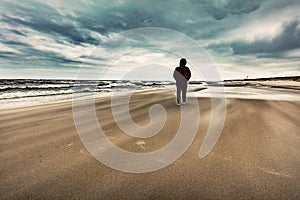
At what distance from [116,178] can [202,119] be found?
343cm

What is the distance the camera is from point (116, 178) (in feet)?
7.90

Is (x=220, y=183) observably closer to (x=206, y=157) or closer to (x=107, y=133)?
(x=206, y=157)

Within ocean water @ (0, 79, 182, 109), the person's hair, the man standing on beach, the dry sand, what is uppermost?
the person's hair

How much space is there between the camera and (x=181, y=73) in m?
8.96

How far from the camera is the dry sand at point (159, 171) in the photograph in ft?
6.95

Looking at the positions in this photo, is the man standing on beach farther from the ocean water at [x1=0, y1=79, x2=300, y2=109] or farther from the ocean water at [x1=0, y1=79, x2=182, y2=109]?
the ocean water at [x1=0, y1=79, x2=182, y2=109]

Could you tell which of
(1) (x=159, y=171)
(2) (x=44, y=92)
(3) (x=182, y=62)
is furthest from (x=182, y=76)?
(2) (x=44, y=92)

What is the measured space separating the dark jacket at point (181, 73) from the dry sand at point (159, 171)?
489 centimetres

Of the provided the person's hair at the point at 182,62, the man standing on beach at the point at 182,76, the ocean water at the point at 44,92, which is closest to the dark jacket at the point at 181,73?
the man standing on beach at the point at 182,76

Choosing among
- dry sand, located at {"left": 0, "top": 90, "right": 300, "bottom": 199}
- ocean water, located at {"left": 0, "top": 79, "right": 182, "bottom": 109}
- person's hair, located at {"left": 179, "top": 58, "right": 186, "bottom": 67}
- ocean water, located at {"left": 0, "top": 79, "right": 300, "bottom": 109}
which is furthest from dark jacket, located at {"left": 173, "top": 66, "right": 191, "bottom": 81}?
ocean water, located at {"left": 0, "top": 79, "right": 182, "bottom": 109}

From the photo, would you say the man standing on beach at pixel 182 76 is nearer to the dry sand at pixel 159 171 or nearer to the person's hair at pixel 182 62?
the person's hair at pixel 182 62

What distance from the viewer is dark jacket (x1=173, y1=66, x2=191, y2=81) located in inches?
351

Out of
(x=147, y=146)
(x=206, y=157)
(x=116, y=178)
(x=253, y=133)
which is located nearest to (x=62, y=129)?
(x=147, y=146)

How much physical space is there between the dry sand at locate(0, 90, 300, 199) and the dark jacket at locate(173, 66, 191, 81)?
16.1 feet
